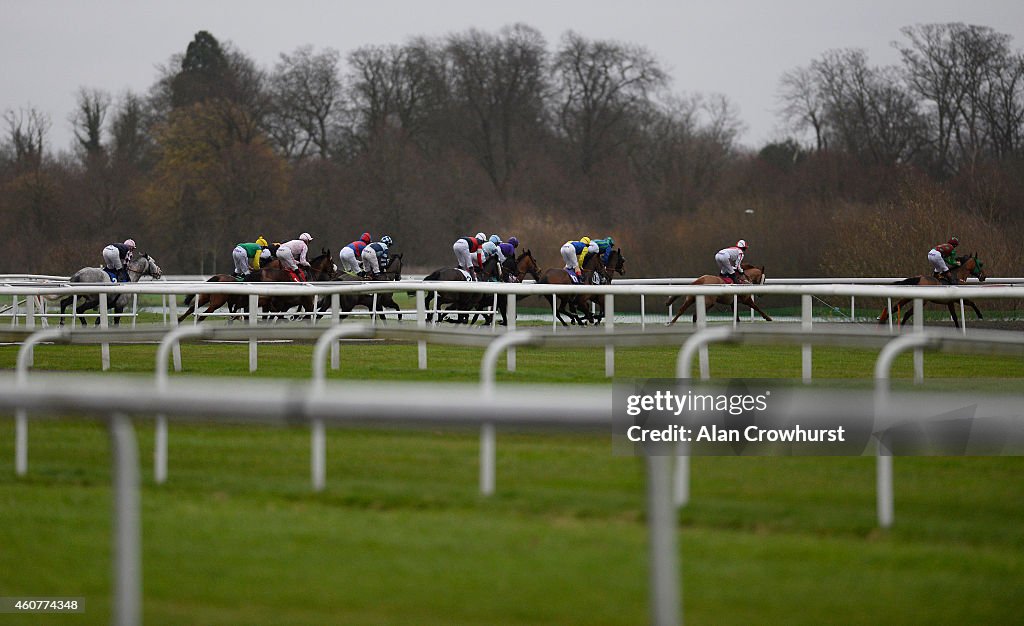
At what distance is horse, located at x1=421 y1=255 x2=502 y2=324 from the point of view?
20078mm

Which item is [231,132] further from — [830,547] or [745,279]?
[830,547]

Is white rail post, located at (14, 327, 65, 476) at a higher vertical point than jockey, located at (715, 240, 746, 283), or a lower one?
lower

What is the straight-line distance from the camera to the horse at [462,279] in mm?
20078

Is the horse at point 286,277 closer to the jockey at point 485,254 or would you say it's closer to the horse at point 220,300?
the horse at point 220,300

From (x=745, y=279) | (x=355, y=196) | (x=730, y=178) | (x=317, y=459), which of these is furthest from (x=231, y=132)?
(x=317, y=459)

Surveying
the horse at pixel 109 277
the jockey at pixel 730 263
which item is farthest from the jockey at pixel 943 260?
the horse at pixel 109 277

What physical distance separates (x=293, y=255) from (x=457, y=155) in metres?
37.0

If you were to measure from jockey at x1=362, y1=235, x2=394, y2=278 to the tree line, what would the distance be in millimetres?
16243

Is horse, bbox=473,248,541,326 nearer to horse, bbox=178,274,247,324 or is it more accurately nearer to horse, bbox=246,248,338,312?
horse, bbox=246,248,338,312

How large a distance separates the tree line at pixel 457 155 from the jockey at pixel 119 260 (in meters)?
16.8

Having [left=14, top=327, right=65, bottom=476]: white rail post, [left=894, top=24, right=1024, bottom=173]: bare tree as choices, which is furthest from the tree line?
[left=14, top=327, right=65, bottom=476]: white rail post

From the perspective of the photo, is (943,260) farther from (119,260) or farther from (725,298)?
(119,260)

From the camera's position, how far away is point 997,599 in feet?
13.1

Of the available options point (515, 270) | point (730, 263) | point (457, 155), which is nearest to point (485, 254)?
point (515, 270)
